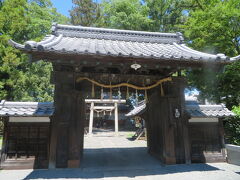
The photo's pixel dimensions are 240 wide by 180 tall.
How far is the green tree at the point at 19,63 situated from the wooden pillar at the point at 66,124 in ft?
31.5

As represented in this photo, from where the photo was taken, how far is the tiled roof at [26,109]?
5.41 m

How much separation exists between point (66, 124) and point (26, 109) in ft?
5.20

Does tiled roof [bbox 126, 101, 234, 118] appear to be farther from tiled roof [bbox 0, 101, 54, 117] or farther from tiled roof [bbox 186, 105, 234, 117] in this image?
tiled roof [bbox 0, 101, 54, 117]

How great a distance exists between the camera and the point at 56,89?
5914mm

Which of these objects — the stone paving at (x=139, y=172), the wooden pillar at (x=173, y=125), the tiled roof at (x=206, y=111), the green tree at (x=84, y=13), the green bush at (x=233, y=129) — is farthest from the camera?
the green tree at (x=84, y=13)

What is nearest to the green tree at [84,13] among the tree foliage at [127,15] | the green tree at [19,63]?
the tree foliage at [127,15]

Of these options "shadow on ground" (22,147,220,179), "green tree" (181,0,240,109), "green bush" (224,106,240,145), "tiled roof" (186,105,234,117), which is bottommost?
"shadow on ground" (22,147,220,179)

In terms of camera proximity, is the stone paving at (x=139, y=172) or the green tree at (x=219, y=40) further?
the green tree at (x=219, y=40)

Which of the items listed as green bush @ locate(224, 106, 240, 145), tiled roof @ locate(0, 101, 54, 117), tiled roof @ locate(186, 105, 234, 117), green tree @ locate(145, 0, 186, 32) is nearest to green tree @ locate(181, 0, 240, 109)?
tiled roof @ locate(186, 105, 234, 117)

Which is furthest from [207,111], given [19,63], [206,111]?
[19,63]

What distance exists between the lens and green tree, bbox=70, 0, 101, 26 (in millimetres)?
22453

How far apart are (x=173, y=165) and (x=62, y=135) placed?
14.0 feet

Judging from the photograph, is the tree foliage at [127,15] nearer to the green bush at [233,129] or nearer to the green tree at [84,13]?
the green tree at [84,13]

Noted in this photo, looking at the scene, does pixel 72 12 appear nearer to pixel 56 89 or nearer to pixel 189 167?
Result: pixel 56 89
